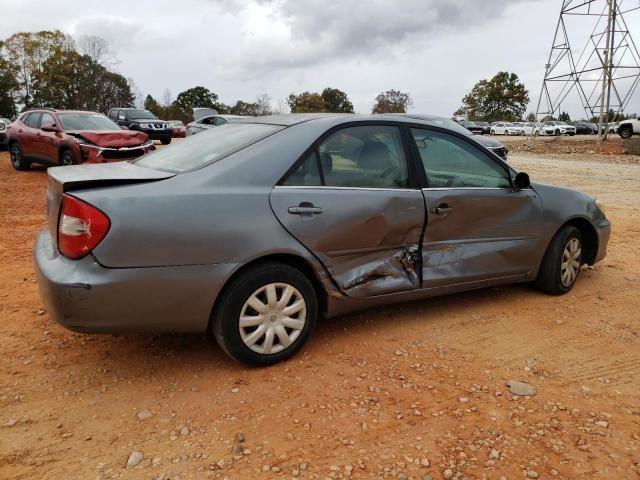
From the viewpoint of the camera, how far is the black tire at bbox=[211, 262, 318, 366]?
2924 mm

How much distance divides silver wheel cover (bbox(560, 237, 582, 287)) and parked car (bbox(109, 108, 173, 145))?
763 inches

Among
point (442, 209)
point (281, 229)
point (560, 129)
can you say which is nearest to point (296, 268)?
point (281, 229)

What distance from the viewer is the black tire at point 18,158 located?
40.9 feet

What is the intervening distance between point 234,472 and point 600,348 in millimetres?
2508

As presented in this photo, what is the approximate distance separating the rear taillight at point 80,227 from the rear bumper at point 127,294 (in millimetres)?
57

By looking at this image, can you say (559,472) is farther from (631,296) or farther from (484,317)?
(631,296)

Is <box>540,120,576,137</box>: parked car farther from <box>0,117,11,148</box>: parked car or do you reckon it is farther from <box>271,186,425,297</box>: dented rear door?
<box>271,186,425,297</box>: dented rear door

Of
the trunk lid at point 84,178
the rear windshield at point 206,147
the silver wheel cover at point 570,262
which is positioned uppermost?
the rear windshield at point 206,147

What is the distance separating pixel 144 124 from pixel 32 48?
129ft

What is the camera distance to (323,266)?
3215mm

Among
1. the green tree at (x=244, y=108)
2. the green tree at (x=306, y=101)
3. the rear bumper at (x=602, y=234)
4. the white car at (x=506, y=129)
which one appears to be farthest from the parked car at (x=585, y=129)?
the rear bumper at (x=602, y=234)

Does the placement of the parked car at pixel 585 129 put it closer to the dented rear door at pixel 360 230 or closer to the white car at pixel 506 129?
the white car at pixel 506 129

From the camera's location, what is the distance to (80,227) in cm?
266

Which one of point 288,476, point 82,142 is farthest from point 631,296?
point 82,142
